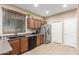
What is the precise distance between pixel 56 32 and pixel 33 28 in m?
1.39

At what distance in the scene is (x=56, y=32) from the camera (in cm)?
557

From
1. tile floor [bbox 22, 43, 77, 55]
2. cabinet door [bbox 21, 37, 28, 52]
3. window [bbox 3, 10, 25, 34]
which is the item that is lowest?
tile floor [bbox 22, 43, 77, 55]

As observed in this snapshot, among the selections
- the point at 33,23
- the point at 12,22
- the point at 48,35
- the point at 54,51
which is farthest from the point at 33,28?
the point at 54,51

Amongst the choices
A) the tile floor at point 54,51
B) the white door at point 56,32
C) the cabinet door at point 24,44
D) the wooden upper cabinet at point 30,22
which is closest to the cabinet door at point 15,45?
the cabinet door at point 24,44

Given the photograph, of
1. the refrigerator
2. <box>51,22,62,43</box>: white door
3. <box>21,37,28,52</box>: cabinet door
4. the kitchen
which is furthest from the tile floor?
the refrigerator

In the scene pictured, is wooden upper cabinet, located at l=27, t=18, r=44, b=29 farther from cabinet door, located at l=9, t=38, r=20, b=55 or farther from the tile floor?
cabinet door, located at l=9, t=38, r=20, b=55

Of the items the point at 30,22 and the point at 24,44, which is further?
the point at 30,22

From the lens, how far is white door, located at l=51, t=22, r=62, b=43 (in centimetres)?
520

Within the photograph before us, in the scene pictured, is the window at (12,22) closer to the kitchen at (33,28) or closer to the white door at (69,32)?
the kitchen at (33,28)

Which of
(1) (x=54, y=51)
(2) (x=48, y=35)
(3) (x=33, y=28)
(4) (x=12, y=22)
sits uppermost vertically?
(4) (x=12, y=22)

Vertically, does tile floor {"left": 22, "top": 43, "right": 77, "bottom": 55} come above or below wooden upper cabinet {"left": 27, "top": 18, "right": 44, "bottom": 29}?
below

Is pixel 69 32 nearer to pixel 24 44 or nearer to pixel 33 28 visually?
pixel 33 28
